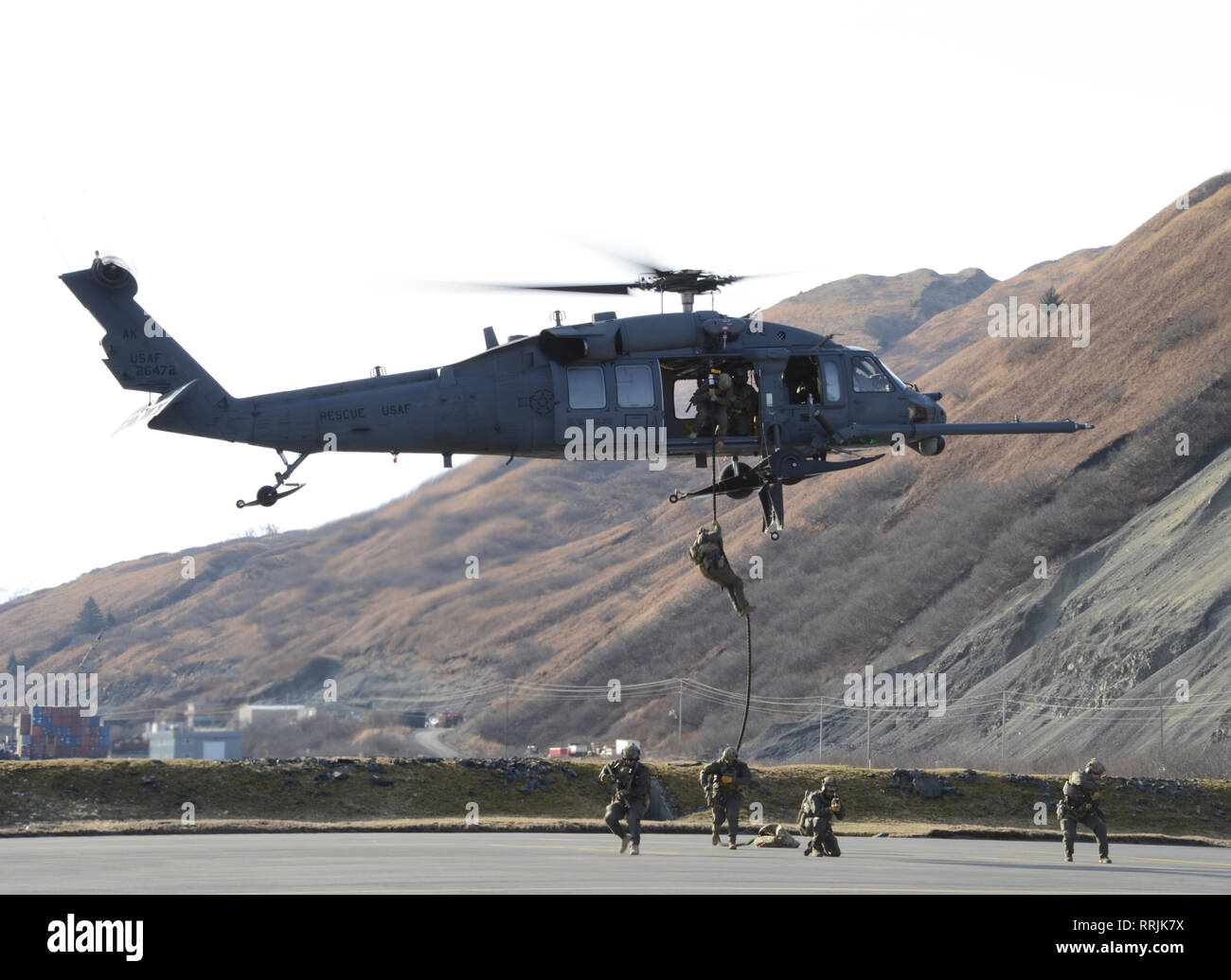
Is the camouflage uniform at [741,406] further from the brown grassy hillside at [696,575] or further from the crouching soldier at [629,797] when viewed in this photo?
the brown grassy hillside at [696,575]

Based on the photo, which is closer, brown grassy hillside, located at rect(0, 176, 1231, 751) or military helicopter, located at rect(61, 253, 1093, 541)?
military helicopter, located at rect(61, 253, 1093, 541)

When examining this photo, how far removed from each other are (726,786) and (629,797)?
2.11 meters

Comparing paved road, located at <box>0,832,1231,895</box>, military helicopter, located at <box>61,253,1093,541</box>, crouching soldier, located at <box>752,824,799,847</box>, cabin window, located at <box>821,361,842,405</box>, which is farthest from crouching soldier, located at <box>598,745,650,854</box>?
cabin window, located at <box>821,361,842,405</box>

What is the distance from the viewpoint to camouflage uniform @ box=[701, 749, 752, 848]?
77.3ft

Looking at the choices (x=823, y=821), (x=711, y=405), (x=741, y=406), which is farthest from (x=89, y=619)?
(x=823, y=821)

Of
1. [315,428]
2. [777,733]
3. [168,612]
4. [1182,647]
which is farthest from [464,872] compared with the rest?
[168,612]

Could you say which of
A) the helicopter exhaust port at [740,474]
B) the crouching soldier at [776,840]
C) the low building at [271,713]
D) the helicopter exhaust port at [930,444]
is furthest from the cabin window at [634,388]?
the low building at [271,713]

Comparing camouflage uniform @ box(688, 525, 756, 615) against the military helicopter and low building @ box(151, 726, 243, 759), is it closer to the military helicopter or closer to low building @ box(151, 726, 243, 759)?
the military helicopter

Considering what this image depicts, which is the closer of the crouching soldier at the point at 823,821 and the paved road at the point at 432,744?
the crouching soldier at the point at 823,821

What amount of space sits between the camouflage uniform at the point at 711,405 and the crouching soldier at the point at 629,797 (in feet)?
22.7

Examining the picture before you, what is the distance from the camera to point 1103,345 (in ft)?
273

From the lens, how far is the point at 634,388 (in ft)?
87.6

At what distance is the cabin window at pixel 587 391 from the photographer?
2664cm

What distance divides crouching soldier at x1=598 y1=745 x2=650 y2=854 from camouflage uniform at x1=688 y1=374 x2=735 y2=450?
22.7 ft
